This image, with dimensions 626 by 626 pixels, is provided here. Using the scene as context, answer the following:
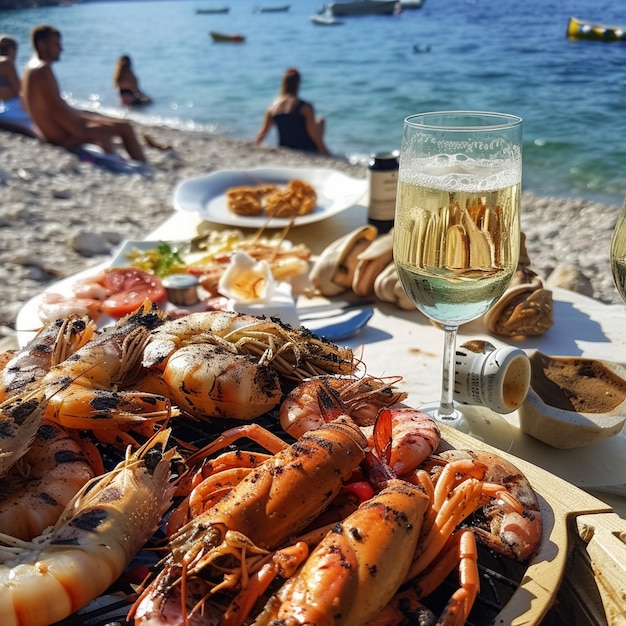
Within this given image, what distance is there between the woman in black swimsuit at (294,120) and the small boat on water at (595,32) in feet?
45.5

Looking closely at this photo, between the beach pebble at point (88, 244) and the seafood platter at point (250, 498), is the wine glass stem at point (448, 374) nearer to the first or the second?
the seafood platter at point (250, 498)

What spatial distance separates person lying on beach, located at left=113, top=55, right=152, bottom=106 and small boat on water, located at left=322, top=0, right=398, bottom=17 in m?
23.5

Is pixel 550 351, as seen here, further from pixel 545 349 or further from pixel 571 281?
pixel 571 281

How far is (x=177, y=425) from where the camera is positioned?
1.56 m

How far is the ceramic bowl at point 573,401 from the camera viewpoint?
1.61m

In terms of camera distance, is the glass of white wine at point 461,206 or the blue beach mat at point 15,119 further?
the blue beach mat at point 15,119

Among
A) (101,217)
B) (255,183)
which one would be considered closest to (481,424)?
(255,183)

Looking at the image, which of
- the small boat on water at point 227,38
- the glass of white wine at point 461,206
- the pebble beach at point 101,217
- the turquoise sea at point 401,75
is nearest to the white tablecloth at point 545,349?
the glass of white wine at point 461,206

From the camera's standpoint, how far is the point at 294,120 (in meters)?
11.1

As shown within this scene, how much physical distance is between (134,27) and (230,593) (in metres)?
45.6

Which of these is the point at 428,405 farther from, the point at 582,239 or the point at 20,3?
the point at 20,3

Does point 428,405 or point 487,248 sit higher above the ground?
point 487,248

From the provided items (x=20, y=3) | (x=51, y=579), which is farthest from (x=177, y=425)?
(x=20, y=3)

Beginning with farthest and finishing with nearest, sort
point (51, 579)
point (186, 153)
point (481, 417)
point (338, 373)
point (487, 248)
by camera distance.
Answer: point (186, 153), point (481, 417), point (338, 373), point (487, 248), point (51, 579)
